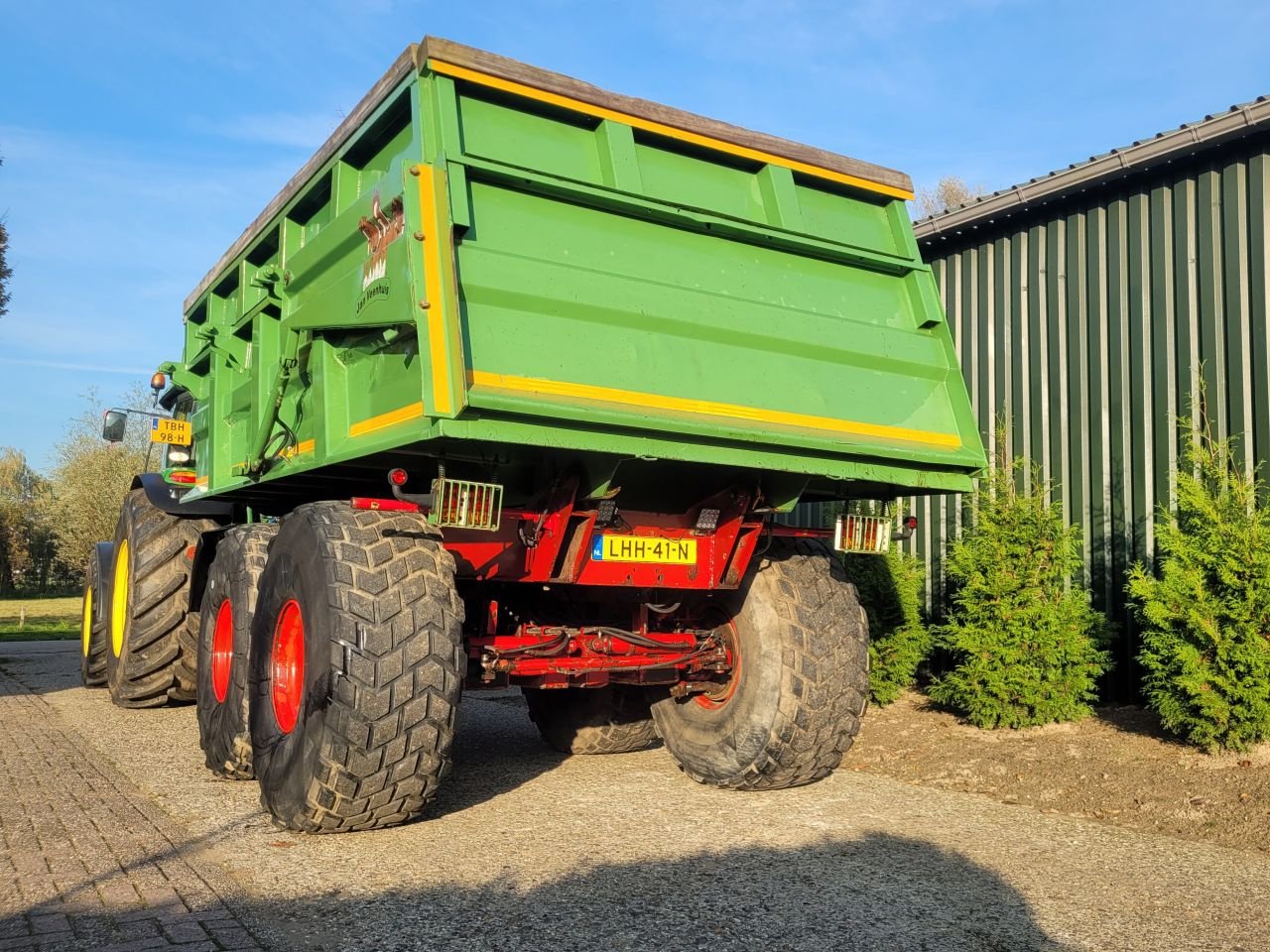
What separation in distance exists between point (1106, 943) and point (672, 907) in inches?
53.8

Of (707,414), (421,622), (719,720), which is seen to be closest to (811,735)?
(719,720)

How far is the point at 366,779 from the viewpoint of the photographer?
4.30m

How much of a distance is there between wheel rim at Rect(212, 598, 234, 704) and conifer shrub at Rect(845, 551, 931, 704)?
453 centimetres

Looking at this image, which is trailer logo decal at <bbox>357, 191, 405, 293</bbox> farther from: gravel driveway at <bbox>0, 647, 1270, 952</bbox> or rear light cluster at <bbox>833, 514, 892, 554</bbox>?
rear light cluster at <bbox>833, 514, 892, 554</bbox>

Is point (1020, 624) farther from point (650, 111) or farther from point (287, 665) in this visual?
Answer: point (287, 665)

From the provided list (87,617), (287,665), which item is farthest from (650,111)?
(87,617)

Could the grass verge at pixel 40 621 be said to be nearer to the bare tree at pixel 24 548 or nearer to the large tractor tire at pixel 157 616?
the bare tree at pixel 24 548

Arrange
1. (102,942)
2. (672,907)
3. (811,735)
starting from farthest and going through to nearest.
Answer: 1. (811,735)
2. (672,907)
3. (102,942)

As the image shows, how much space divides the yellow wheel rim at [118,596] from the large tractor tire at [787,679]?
552cm

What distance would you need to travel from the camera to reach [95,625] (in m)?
9.38

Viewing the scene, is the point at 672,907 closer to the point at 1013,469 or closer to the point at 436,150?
the point at 436,150

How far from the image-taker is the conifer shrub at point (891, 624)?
8.12 meters

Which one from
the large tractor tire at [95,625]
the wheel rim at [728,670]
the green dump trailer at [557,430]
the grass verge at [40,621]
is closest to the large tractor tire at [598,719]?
the green dump trailer at [557,430]

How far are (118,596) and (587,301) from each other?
637 cm
